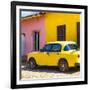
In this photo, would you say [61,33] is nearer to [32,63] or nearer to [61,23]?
[61,23]

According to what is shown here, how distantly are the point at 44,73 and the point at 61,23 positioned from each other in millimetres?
592

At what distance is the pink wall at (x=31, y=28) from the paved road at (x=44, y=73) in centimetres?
22

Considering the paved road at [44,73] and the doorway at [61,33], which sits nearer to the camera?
the paved road at [44,73]

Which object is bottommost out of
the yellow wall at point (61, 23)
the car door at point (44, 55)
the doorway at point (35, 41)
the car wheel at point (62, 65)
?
the car wheel at point (62, 65)

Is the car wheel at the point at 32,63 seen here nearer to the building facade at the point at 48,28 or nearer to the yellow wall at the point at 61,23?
the building facade at the point at 48,28

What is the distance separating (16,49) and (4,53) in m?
0.13

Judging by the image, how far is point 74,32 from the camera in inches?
122

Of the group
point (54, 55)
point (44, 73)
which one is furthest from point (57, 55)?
point (44, 73)

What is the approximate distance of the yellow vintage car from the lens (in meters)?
2.99

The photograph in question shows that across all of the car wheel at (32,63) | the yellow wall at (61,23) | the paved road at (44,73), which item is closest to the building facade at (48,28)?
the yellow wall at (61,23)

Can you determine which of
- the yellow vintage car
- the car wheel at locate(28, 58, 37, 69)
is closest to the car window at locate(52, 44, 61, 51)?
the yellow vintage car

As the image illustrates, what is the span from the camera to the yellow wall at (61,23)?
300 cm

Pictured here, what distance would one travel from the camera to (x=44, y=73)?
9.79 feet

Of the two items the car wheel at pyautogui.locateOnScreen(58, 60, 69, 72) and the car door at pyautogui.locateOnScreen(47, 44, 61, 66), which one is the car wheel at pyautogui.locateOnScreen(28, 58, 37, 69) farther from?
the car wheel at pyautogui.locateOnScreen(58, 60, 69, 72)
